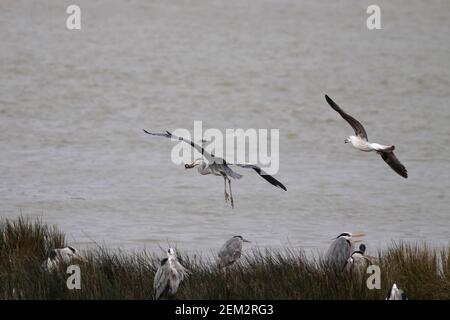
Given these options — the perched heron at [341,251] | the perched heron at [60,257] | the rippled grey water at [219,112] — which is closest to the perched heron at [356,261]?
the perched heron at [341,251]

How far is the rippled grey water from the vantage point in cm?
1585

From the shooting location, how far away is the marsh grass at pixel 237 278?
9375 millimetres

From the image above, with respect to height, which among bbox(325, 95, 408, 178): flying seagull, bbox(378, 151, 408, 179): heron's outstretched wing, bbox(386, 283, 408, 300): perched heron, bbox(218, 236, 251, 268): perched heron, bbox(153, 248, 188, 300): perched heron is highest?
bbox(325, 95, 408, 178): flying seagull

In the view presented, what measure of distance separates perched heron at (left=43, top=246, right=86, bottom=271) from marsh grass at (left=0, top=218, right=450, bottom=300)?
0.25 ft

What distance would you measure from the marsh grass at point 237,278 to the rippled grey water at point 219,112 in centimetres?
338

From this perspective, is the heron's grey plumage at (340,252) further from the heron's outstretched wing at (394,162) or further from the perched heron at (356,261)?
the heron's outstretched wing at (394,162)

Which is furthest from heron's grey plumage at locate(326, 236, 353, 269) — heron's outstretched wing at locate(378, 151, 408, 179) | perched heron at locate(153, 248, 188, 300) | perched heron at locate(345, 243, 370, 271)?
perched heron at locate(153, 248, 188, 300)

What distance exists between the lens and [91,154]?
818 inches

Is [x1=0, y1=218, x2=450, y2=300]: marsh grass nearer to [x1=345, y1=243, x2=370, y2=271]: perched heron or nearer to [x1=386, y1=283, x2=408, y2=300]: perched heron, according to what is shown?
[x1=345, y1=243, x2=370, y2=271]: perched heron

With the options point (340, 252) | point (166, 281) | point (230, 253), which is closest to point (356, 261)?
point (340, 252)

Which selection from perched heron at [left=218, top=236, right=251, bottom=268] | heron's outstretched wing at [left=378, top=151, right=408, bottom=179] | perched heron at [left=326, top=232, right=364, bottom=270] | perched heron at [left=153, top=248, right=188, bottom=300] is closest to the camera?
perched heron at [left=153, top=248, right=188, bottom=300]

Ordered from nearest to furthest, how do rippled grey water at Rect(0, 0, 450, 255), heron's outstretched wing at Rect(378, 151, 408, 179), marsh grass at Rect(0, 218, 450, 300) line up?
marsh grass at Rect(0, 218, 450, 300)
heron's outstretched wing at Rect(378, 151, 408, 179)
rippled grey water at Rect(0, 0, 450, 255)

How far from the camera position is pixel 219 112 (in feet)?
82.2

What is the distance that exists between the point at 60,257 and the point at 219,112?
1511 cm
